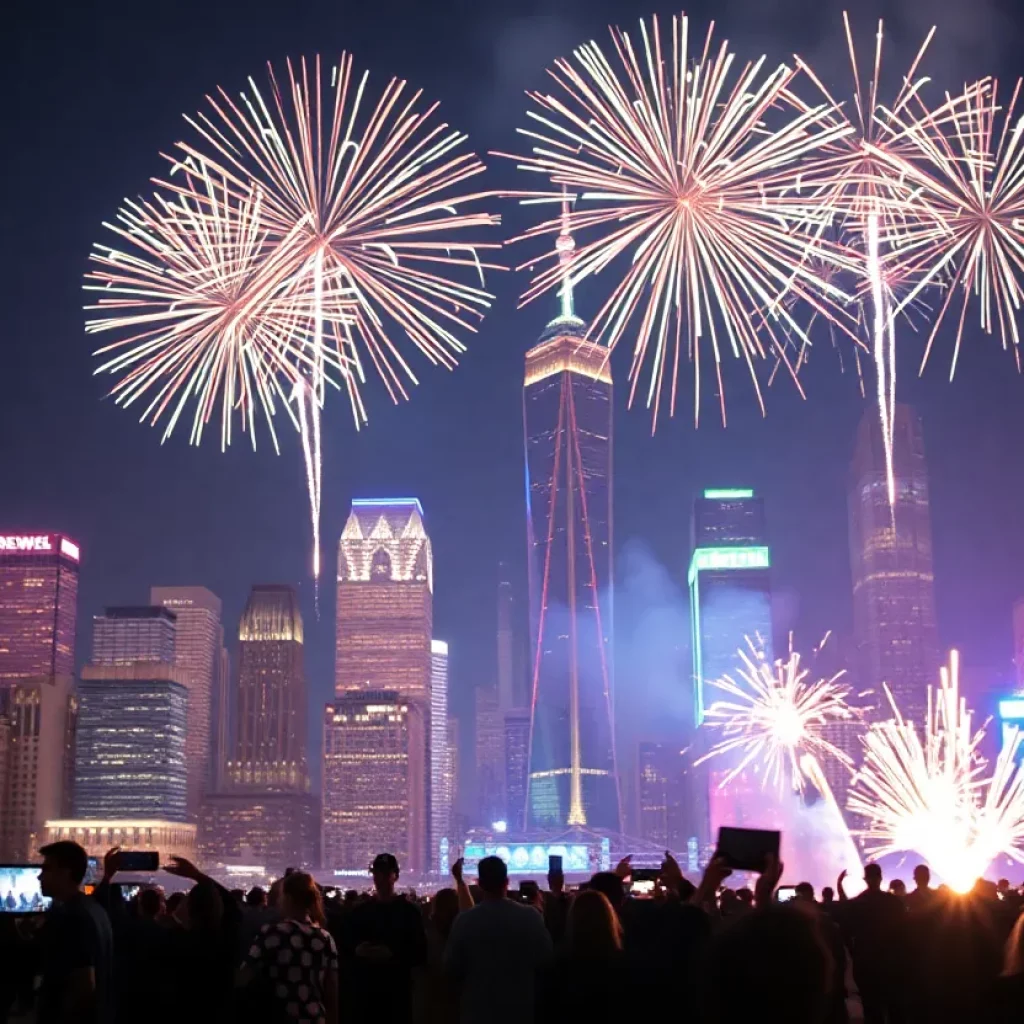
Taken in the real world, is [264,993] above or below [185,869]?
below

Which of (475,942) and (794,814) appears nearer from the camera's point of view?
(475,942)

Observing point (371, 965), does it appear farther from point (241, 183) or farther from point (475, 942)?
point (241, 183)

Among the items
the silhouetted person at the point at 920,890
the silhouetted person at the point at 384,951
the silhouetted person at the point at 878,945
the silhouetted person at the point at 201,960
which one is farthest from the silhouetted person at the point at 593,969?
the silhouetted person at the point at 920,890

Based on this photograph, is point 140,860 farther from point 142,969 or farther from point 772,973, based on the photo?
point 772,973

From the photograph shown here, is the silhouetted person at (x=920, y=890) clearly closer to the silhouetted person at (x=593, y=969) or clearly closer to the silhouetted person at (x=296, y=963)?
the silhouetted person at (x=296, y=963)

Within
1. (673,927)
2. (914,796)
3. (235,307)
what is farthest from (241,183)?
(914,796)

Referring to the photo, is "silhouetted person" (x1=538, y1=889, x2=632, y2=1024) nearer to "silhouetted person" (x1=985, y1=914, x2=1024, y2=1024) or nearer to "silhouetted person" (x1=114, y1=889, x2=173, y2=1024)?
"silhouetted person" (x1=985, y1=914, x2=1024, y2=1024)

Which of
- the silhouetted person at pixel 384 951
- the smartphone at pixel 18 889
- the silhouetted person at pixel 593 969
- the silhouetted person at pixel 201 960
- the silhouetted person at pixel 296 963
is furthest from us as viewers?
the smartphone at pixel 18 889
